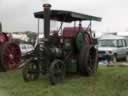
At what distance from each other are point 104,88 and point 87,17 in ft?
12.6

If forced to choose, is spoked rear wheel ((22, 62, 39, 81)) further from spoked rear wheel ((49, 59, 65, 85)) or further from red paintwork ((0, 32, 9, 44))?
red paintwork ((0, 32, 9, 44))

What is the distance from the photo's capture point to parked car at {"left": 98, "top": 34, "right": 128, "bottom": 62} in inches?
874

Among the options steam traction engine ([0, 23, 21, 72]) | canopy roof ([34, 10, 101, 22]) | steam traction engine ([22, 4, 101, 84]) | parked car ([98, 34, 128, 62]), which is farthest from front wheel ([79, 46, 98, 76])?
parked car ([98, 34, 128, 62])

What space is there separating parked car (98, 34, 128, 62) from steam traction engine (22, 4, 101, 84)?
806 centimetres

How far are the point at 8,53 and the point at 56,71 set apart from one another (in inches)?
213

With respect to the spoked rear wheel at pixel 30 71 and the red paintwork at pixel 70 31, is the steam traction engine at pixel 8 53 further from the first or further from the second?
the spoked rear wheel at pixel 30 71

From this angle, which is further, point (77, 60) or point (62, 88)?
point (77, 60)

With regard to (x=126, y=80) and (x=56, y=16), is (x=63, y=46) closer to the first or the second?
(x=56, y=16)

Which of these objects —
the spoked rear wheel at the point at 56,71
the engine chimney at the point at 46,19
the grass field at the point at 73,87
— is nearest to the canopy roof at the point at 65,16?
the engine chimney at the point at 46,19

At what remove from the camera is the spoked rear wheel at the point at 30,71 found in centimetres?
1208

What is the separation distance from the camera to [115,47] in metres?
23.4

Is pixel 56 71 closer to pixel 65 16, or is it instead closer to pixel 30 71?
pixel 30 71

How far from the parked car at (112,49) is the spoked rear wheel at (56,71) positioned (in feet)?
34.2

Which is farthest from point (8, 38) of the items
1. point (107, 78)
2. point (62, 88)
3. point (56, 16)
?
point (62, 88)
